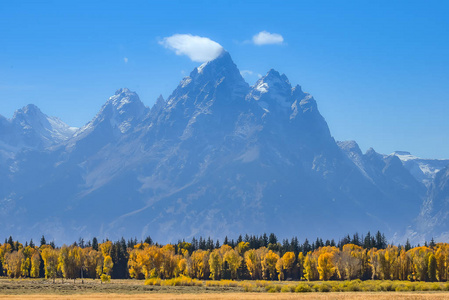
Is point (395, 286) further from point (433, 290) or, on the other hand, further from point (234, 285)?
point (234, 285)

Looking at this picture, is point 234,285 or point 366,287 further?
point 234,285

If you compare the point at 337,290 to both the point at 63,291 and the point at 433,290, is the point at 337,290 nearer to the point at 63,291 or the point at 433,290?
the point at 433,290

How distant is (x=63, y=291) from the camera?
14662cm

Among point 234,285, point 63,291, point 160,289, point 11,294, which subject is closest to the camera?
point 11,294

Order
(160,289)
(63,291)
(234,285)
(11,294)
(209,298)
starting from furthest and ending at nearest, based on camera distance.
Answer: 1. (234,285)
2. (160,289)
3. (63,291)
4. (11,294)
5. (209,298)

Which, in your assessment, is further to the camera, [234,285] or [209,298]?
[234,285]

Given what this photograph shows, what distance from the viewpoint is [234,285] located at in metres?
179

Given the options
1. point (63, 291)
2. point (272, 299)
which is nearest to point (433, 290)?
point (272, 299)

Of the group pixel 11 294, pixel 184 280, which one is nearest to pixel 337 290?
pixel 184 280

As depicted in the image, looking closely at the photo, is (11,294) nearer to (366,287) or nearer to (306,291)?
(306,291)

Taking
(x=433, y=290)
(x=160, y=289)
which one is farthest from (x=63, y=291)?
(x=433, y=290)

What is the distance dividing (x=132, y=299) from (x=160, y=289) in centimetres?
3209

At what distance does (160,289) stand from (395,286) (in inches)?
2093

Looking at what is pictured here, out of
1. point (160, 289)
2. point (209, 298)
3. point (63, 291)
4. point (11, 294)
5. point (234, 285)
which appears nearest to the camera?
point (209, 298)
